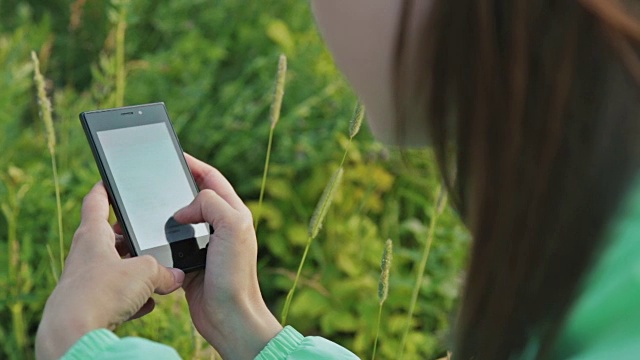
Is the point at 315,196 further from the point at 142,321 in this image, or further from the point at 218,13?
the point at 142,321

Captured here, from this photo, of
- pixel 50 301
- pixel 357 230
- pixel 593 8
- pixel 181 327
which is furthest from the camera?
pixel 357 230

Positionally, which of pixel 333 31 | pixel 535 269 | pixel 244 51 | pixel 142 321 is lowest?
pixel 142 321

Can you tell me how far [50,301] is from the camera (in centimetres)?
105

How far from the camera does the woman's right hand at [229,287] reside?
1.18 meters

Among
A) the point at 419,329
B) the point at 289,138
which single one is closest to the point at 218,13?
the point at 289,138

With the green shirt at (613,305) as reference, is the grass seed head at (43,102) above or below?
above

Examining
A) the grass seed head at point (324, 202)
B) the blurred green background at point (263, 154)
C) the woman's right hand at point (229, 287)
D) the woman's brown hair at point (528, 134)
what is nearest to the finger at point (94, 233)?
the woman's right hand at point (229, 287)

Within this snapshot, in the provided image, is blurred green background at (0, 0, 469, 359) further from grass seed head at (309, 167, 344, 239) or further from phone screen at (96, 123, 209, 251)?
grass seed head at (309, 167, 344, 239)

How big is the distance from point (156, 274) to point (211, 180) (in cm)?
27

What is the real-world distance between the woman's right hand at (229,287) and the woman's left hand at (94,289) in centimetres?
6

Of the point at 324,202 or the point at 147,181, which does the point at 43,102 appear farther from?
the point at 324,202

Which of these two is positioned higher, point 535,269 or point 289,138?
point 289,138

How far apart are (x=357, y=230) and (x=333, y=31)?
5.01 feet

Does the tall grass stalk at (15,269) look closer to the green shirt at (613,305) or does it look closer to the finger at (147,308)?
the finger at (147,308)
